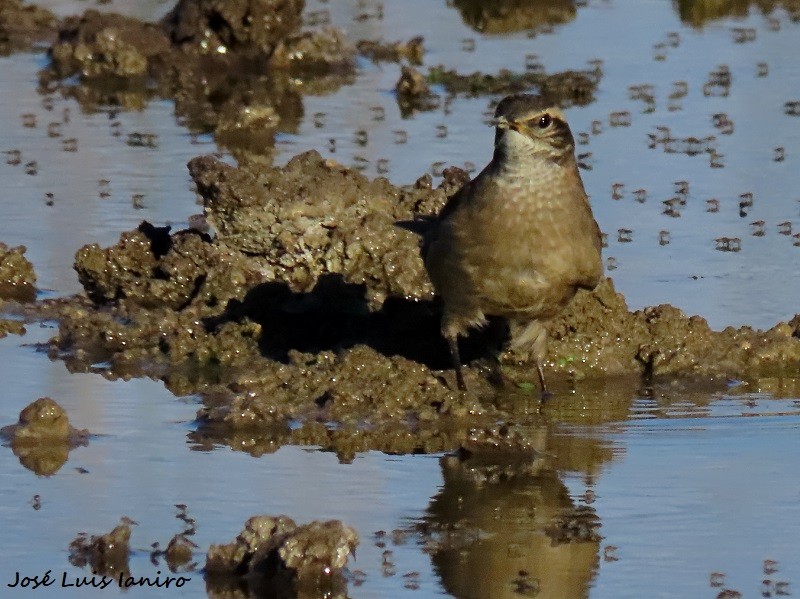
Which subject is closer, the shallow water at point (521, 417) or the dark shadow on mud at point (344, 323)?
the shallow water at point (521, 417)

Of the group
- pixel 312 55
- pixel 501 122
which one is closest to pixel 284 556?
pixel 501 122

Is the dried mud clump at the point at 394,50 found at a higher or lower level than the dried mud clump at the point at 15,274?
higher

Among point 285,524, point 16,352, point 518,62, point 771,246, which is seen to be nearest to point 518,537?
point 285,524

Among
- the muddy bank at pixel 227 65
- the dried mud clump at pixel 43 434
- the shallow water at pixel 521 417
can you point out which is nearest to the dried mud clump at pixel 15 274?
the shallow water at pixel 521 417

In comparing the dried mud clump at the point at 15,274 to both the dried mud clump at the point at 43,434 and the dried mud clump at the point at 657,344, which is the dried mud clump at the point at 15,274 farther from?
the dried mud clump at the point at 657,344

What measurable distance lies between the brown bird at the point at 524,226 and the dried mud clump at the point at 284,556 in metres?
2.27

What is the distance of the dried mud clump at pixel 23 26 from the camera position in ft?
59.2

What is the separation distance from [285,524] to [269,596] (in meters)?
0.25

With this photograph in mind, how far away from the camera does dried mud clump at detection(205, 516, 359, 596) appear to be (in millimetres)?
5852

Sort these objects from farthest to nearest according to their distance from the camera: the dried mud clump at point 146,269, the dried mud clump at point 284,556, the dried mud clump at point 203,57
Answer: the dried mud clump at point 203,57 < the dried mud clump at point 146,269 < the dried mud clump at point 284,556

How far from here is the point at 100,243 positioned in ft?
35.6

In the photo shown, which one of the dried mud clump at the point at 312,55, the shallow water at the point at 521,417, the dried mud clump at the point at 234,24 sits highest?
the dried mud clump at the point at 234,24

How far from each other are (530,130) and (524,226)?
0.41 metres

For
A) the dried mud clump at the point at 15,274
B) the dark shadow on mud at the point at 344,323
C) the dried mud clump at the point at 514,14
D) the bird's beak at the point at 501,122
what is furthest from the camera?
the dried mud clump at the point at 514,14
